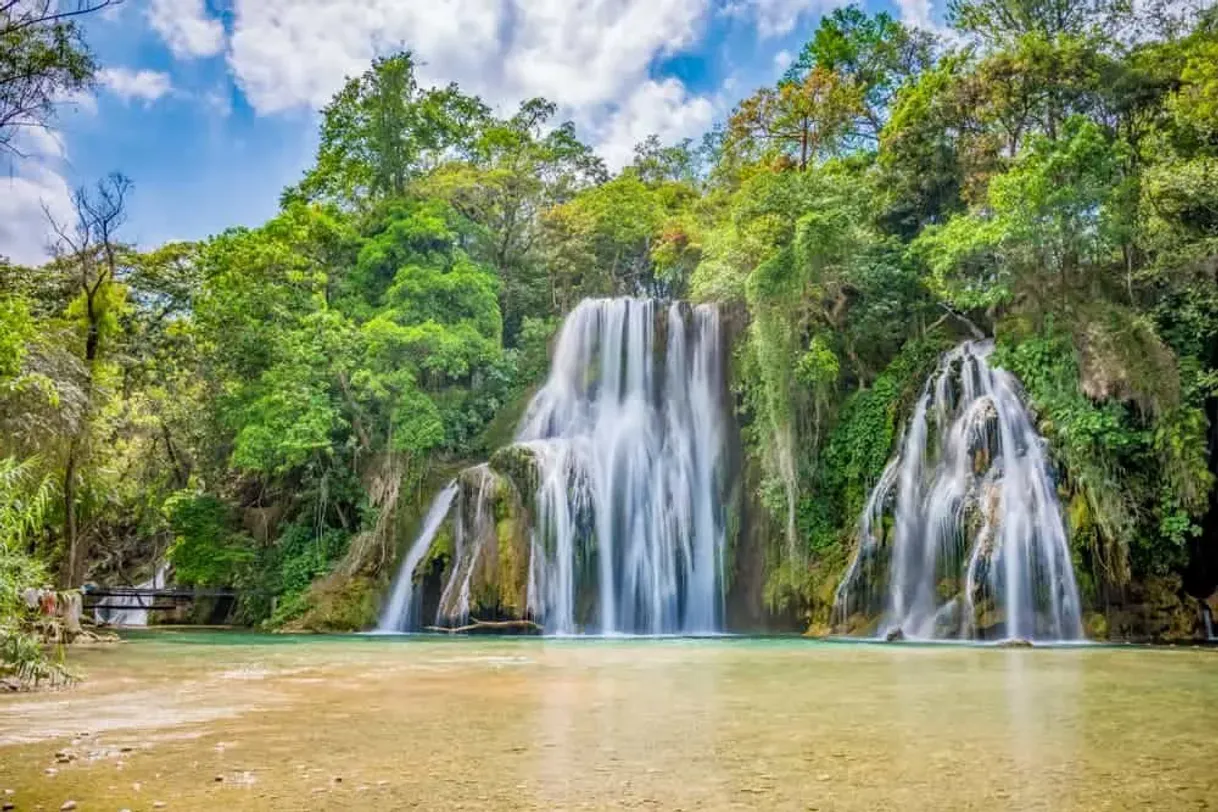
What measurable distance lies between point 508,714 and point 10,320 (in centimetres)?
901

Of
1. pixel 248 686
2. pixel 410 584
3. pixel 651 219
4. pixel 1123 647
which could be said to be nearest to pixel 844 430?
pixel 1123 647

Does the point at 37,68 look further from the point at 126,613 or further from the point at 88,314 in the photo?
the point at 126,613

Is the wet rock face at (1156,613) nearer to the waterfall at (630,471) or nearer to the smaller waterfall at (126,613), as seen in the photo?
the waterfall at (630,471)

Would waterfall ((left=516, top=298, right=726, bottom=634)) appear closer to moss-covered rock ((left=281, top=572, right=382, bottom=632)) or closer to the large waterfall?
the large waterfall

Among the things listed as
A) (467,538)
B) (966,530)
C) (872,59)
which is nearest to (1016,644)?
(966,530)

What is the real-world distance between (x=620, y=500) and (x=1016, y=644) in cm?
895

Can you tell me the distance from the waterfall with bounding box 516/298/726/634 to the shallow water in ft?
32.2

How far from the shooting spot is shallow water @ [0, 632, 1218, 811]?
296 cm

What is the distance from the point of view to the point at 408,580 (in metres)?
18.9

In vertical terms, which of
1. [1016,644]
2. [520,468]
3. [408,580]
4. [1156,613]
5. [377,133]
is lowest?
[1016,644]

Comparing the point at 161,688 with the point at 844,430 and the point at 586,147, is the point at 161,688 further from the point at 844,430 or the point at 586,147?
the point at 586,147

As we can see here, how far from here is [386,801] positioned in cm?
288

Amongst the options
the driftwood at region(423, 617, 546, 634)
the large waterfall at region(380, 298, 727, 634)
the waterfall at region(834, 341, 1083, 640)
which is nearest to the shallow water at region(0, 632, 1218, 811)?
the waterfall at region(834, 341, 1083, 640)

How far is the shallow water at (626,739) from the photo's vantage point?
2965mm
